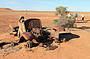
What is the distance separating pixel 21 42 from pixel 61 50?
301 cm

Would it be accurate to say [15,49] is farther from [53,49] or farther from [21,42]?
[53,49]

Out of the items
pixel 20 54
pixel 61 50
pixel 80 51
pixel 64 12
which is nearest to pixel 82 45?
pixel 80 51

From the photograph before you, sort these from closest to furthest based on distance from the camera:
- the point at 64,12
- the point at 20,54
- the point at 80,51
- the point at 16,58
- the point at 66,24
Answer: the point at 16,58, the point at 20,54, the point at 80,51, the point at 66,24, the point at 64,12

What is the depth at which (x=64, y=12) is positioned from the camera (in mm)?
17359

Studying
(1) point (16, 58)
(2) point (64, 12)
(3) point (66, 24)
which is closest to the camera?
(1) point (16, 58)

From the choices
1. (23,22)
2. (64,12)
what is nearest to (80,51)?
(23,22)

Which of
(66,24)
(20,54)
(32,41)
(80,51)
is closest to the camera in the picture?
(20,54)

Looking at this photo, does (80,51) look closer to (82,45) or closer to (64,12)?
(82,45)

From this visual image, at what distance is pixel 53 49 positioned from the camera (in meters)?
7.29

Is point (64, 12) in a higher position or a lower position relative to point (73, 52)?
higher

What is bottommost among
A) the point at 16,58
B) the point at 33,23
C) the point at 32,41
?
the point at 16,58

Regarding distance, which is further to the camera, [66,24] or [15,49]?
[66,24]

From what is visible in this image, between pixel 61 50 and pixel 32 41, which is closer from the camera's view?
pixel 61 50

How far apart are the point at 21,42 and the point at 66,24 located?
7.15 metres
